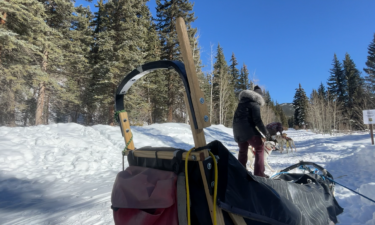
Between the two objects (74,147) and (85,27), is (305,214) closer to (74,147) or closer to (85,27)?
(74,147)

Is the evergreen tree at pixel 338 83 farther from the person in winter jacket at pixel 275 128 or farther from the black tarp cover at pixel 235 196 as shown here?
the black tarp cover at pixel 235 196

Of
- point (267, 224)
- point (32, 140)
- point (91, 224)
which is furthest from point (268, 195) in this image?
point (32, 140)

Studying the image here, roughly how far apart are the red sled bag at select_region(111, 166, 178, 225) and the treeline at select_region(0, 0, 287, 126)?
11.9 meters

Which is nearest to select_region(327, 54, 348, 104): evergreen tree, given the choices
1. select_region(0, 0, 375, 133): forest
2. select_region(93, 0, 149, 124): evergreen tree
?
select_region(0, 0, 375, 133): forest

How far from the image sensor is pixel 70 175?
16.0 feet

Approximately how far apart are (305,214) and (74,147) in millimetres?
6999

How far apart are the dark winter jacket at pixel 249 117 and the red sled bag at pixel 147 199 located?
265cm

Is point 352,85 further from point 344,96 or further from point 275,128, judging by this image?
point 275,128

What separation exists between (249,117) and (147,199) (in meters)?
2.88

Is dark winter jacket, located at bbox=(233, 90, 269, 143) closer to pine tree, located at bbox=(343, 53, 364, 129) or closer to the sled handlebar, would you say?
the sled handlebar

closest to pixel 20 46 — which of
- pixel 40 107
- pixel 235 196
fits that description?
pixel 40 107

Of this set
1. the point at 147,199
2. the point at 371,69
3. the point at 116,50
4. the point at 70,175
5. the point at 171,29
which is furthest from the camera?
the point at 371,69

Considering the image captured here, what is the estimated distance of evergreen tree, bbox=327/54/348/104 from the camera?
36.5 metres

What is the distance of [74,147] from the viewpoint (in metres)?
6.57
